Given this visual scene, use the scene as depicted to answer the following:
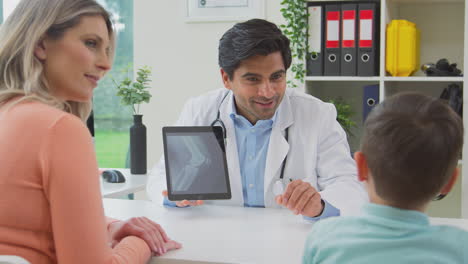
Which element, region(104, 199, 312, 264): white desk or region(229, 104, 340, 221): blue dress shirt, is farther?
region(229, 104, 340, 221): blue dress shirt

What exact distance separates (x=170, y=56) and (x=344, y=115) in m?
1.17

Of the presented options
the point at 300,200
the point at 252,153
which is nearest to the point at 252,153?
the point at 252,153

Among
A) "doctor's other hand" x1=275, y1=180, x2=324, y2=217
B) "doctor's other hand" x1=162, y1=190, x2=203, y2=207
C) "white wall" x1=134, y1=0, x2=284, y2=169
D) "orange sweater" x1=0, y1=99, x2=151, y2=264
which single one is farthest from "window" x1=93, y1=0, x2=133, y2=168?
"orange sweater" x1=0, y1=99, x2=151, y2=264

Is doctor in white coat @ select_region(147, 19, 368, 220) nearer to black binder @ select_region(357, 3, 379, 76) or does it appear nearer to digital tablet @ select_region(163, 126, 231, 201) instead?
digital tablet @ select_region(163, 126, 231, 201)

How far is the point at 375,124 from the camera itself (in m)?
0.90

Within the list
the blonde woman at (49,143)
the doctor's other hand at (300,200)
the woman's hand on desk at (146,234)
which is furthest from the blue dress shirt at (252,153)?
the blonde woman at (49,143)

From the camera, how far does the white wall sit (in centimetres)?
338

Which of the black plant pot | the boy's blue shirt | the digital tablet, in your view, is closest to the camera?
the boy's blue shirt

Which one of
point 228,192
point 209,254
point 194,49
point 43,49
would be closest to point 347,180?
point 228,192

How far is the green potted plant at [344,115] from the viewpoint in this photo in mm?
2846

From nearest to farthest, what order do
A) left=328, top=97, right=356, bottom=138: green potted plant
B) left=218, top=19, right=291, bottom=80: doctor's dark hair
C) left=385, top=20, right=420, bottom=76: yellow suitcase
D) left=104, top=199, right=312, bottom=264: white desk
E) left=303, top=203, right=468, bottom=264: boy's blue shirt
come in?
left=303, top=203, right=468, bottom=264: boy's blue shirt < left=104, top=199, right=312, bottom=264: white desk < left=218, top=19, right=291, bottom=80: doctor's dark hair < left=385, top=20, right=420, bottom=76: yellow suitcase < left=328, top=97, right=356, bottom=138: green potted plant

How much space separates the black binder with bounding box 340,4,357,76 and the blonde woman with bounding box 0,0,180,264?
5.85 feet

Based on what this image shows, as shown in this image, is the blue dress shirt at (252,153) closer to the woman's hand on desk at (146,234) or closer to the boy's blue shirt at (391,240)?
the woman's hand on desk at (146,234)

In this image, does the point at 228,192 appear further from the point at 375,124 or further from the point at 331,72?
the point at 331,72
